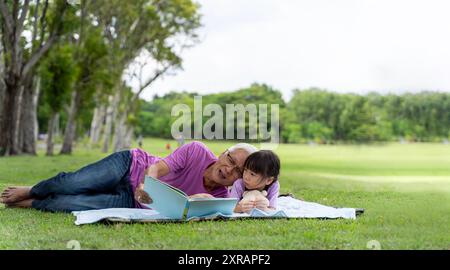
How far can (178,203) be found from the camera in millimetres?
3830

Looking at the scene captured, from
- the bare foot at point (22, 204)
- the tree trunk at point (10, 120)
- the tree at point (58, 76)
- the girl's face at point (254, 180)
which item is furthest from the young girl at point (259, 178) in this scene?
the tree at point (58, 76)

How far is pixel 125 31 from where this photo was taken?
2131cm

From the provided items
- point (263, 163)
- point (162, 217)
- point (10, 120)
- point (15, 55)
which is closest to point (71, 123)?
point (10, 120)

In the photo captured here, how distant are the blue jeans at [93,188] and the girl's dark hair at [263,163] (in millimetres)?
924

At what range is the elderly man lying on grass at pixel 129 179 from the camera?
4129 mm

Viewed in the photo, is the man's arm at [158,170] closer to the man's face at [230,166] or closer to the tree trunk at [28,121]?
the man's face at [230,166]

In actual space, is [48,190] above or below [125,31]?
below

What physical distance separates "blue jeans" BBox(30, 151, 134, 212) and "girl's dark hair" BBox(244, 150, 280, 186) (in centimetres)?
92

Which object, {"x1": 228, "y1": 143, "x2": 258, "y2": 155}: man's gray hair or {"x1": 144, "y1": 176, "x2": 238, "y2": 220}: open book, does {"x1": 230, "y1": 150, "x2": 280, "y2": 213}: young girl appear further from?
{"x1": 144, "y1": 176, "x2": 238, "y2": 220}: open book

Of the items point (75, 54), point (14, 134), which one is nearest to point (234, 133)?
point (75, 54)

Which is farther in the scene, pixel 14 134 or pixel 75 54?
pixel 75 54

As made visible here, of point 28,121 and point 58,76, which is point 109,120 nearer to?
point 58,76
